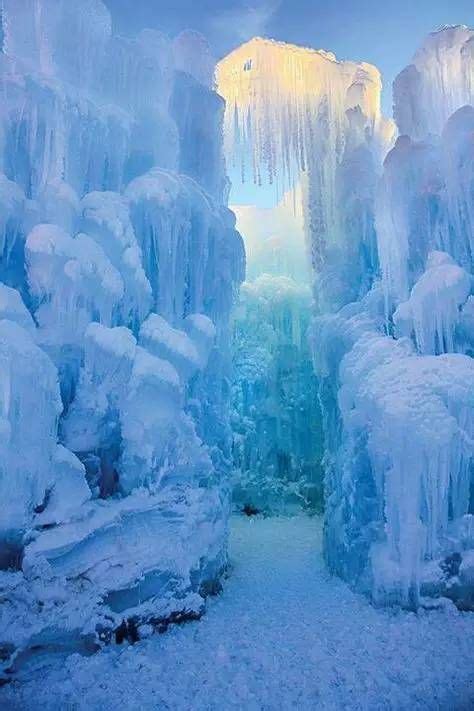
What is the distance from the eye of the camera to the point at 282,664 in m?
5.75

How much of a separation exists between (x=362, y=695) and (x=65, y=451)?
4348 millimetres

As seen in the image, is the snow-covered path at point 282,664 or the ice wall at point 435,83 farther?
the ice wall at point 435,83

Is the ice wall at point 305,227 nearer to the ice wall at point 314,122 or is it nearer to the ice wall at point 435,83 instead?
the ice wall at point 314,122

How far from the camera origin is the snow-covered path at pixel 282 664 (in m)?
5.04

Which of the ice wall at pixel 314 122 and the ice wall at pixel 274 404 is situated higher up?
the ice wall at pixel 314 122

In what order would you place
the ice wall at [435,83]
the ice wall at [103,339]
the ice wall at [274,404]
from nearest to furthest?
the ice wall at [103,339]
the ice wall at [435,83]
the ice wall at [274,404]

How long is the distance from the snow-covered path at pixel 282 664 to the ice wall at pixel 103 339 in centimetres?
44

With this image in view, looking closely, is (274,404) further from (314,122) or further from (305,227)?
(314,122)

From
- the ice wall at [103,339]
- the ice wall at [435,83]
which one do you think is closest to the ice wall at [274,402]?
the ice wall at [435,83]

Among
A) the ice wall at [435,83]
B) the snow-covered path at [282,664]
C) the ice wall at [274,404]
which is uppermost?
the ice wall at [435,83]

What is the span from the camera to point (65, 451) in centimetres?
607

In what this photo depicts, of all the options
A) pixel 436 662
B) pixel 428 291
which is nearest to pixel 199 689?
pixel 436 662

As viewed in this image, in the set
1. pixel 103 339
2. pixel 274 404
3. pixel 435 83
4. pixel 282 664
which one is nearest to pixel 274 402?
pixel 274 404

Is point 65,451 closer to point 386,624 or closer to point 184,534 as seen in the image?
point 184,534
